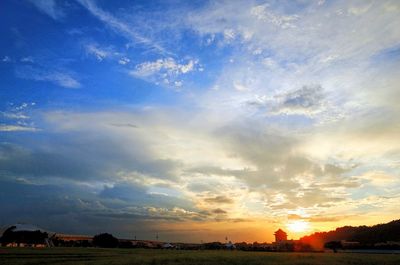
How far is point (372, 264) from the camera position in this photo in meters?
55.2

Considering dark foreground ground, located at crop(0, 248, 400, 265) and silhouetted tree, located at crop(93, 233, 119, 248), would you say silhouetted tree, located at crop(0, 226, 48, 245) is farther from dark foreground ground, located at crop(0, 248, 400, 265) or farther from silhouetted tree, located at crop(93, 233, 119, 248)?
dark foreground ground, located at crop(0, 248, 400, 265)

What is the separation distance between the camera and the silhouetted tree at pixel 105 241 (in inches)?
6516

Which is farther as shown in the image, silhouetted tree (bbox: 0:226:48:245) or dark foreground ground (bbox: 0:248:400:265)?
silhouetted tree (bbox: 0:226:48:245)

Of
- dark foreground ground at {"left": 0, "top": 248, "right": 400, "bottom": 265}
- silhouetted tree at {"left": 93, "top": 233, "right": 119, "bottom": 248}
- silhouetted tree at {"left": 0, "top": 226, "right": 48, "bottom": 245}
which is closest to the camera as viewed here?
dark foreground ground at {"left": 0, "top": 248, "right": 400, "bottom": 265}

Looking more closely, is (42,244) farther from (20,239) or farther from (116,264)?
(116,264)

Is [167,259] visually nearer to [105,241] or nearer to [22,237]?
[22,237]

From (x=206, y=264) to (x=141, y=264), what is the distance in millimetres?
8355

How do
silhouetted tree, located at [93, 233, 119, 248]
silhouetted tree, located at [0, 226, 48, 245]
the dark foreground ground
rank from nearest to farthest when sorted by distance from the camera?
1. the dark foreground ground
2. silhouetted tree, located at [0, 226, 48, 245]
3. silhouetted tree, located at [93, 233, 119, 248]

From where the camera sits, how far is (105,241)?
6619 inches

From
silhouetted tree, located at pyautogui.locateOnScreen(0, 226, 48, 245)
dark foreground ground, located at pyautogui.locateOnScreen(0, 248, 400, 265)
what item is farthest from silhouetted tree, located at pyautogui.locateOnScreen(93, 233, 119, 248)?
dark foreground ground, located at pyautogui.locateOnScreen(0, 248, 400, 265)

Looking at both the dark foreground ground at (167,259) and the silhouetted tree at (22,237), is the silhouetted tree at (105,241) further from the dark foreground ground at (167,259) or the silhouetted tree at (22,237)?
the dark foreground ground at (167,259)

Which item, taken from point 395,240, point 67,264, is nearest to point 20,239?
point 67,264

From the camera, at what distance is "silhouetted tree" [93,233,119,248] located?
166 metres

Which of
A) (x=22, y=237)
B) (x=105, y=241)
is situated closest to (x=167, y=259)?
(x=22, y=237)
